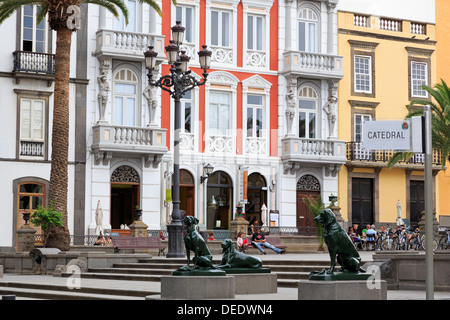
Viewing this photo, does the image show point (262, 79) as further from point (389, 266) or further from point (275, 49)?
point (389, 266)

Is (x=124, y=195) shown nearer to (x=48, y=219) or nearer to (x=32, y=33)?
(x=32, y=33)

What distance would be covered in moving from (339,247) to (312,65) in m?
28.2

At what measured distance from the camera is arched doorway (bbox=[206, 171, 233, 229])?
4056 centimetres

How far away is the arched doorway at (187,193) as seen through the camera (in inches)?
1571

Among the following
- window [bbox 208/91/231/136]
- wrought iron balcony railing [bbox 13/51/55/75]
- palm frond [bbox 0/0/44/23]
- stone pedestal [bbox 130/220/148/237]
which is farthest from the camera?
window [bbox 208/91/231/136]

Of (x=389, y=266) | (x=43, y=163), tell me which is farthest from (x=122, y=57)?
(x=389, y=266)

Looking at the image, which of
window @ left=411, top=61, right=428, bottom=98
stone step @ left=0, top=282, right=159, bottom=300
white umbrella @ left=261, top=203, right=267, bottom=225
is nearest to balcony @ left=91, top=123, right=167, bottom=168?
white umbrella @ left=261, top=203, right=267, bottom=225

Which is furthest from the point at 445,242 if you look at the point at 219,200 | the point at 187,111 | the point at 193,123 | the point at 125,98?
the point at 125,98

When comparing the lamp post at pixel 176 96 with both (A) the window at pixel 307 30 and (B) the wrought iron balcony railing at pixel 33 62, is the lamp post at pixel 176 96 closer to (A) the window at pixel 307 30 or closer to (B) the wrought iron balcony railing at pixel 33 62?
(B) the wrought iron balcony railing at pixel 33 62

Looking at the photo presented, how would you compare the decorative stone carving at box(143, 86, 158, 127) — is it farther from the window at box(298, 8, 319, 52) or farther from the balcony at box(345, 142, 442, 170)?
the balcony at box(345, 142, 442, 170)

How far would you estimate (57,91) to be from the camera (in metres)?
29.0

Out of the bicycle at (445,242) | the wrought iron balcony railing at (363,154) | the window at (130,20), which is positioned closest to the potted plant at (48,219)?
the window at (130,20)

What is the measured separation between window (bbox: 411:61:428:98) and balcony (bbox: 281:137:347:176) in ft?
20.7
